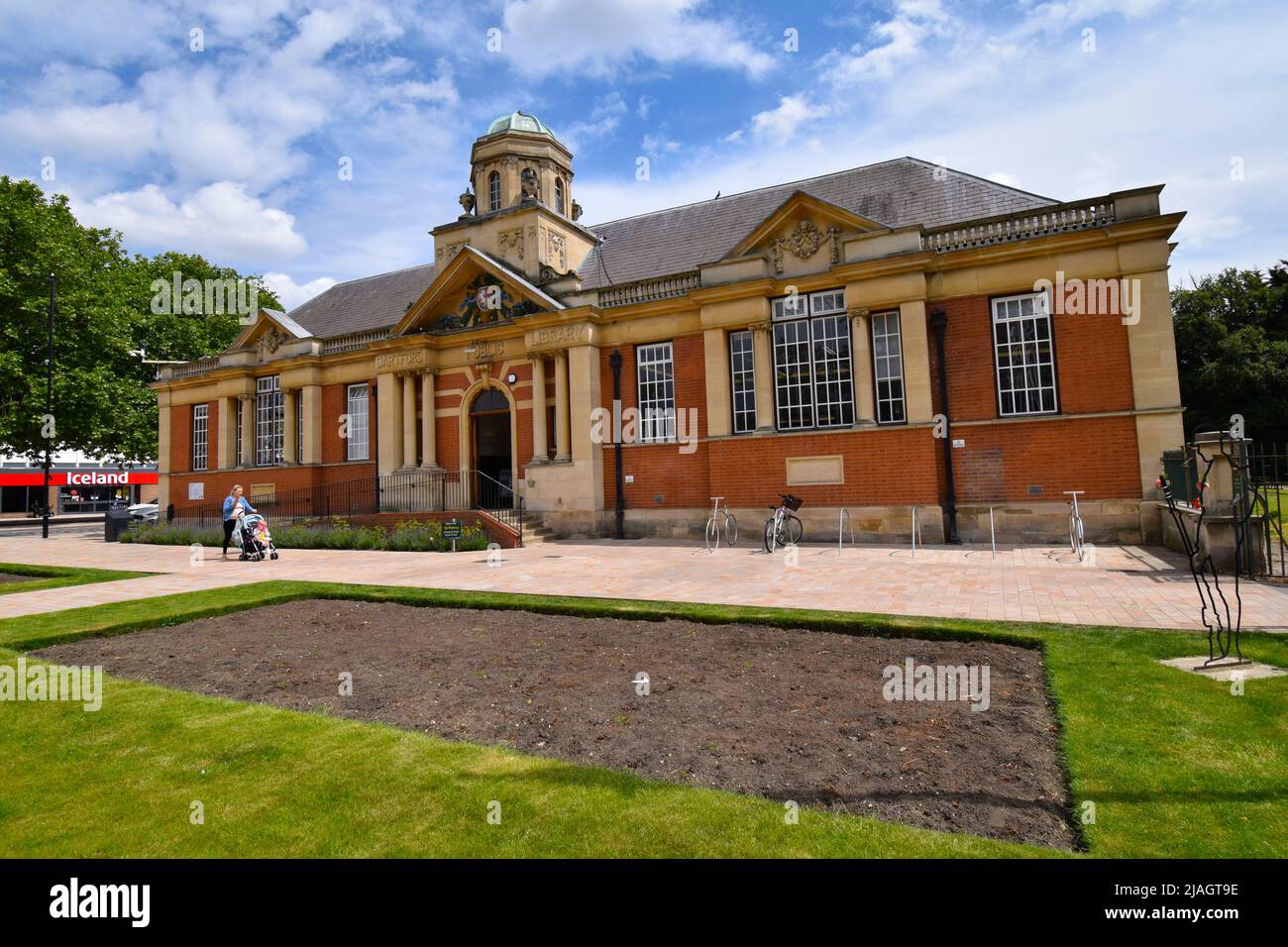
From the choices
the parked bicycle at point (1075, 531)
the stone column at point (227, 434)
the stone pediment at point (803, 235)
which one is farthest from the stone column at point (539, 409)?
the stone column at point (227, 434)

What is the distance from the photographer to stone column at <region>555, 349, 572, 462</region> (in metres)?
19.3

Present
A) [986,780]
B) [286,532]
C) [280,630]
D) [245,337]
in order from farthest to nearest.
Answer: [245,337] → [286,532] → [280,630] → [986,780]

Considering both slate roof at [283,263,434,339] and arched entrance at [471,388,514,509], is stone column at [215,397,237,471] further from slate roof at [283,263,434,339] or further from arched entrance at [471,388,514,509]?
arched entrance at [471,388,514,509]

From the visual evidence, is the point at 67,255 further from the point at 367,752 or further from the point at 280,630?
the point at 367,752

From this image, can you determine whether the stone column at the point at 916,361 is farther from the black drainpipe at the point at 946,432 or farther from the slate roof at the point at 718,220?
the slate roof at the point at 718,220

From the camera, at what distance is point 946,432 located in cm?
1498

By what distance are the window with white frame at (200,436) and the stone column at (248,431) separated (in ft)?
9.34

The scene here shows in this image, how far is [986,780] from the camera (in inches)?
128

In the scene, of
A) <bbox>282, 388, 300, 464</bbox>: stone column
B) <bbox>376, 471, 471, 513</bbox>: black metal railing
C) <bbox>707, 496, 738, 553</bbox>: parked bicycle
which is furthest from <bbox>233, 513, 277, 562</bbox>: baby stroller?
<bbox>707, 496, 738, 553</bbox>: parked bicycle

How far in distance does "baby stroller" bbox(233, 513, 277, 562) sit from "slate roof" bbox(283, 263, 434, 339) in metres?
12.3

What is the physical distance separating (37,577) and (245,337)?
16.4 m

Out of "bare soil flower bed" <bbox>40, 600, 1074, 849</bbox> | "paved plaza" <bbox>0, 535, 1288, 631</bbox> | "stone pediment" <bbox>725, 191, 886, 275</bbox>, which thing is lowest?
"bare soil flower bed" <bbox>40, 600, 1074, 849</bbox>

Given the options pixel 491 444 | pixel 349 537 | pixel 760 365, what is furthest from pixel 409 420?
pixel 760 365
